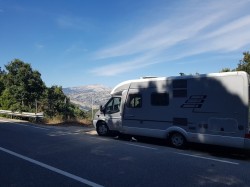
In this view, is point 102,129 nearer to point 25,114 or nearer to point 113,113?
point 113,113

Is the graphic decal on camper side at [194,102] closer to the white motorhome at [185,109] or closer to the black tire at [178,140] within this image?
the white motorhome at [185,109]

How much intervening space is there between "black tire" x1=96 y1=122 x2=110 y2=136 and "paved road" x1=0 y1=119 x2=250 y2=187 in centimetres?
257

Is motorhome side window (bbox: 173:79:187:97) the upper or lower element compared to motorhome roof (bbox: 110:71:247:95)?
lower

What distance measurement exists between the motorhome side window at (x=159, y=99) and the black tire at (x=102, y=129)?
2977 millimetres

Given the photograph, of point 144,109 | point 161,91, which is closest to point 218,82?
point 161,91

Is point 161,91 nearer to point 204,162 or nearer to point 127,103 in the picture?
point 127,103

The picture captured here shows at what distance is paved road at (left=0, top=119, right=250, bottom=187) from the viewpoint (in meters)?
6.24

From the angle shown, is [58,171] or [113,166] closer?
[58,171]

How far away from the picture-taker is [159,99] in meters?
11.4

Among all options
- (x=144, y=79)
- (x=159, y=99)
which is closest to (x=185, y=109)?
(x=159, y=99)

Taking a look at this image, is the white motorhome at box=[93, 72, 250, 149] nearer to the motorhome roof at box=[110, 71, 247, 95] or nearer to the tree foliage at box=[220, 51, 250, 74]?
the motorhome roof at box=[110, 71, 247, 95]

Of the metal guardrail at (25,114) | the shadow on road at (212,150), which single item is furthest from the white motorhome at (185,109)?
the metal guardrail at (25,114)

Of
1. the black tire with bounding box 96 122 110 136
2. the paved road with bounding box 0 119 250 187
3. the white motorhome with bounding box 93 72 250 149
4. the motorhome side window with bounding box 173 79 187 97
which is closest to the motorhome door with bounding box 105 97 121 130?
the white motorhome with bounding box 93 72 250 149

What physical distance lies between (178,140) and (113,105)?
11.7ft
